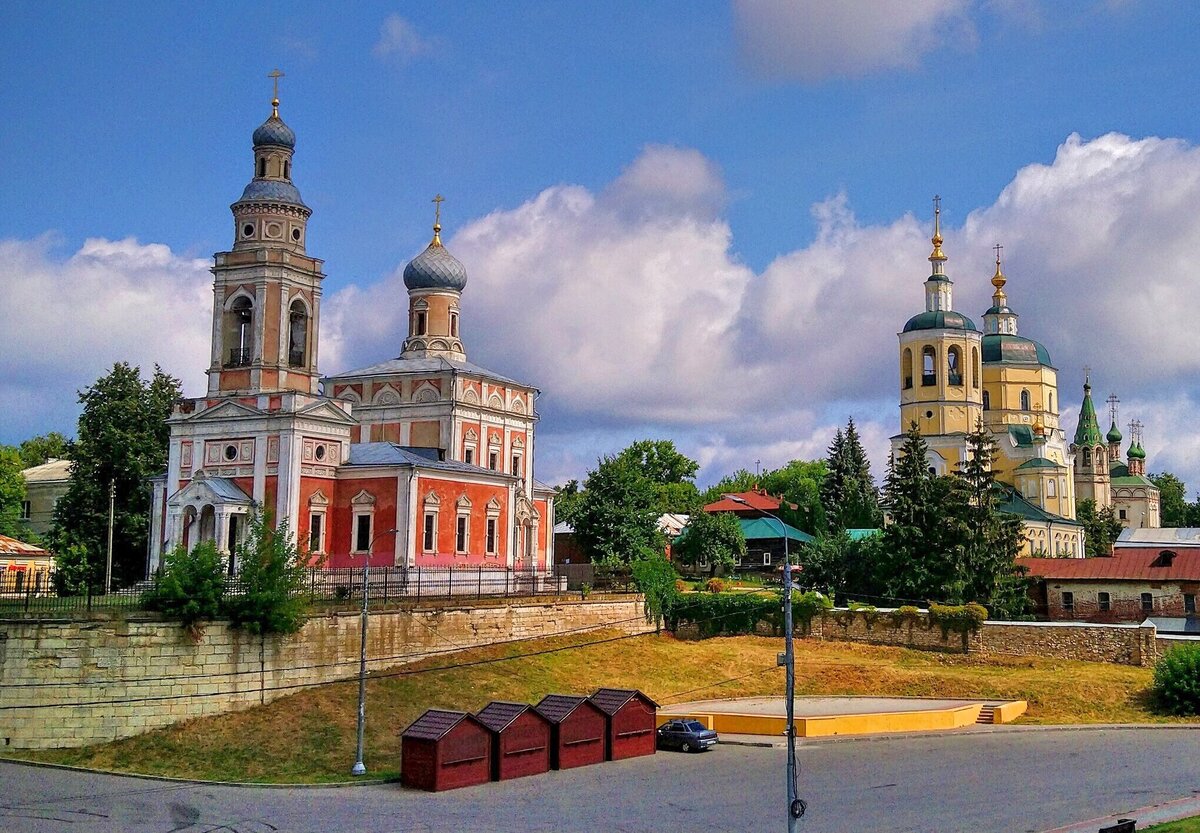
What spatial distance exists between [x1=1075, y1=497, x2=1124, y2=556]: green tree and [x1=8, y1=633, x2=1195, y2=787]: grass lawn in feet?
164

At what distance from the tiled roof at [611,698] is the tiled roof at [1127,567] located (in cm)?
2986

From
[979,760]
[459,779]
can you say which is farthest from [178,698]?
[979,760]

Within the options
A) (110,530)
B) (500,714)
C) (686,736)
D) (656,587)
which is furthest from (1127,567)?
(110,530)

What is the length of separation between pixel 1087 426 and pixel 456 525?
9258 centimetres

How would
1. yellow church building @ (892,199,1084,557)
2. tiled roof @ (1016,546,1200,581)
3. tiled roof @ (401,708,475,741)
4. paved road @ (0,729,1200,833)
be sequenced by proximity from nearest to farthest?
1. paved road @ (0,729,1200,833)
2. tiled roof @ (401,708,475,741)
3. tiled roof @ (1016,546,1200,581)
4. yellow church building @ (892,199,1084,557)

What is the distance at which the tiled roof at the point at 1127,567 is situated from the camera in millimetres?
56188

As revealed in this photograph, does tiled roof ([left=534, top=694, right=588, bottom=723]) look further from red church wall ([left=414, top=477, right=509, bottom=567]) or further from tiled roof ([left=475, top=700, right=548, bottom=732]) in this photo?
red church wall ([left=414, top=477, right=509, bottom=567])

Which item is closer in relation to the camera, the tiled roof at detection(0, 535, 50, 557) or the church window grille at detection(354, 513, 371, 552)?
the church window grille at detection(354, 513, 371, 552)

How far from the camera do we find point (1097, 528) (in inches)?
3954

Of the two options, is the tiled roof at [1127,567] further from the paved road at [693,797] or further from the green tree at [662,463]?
the green tree at [662,463]

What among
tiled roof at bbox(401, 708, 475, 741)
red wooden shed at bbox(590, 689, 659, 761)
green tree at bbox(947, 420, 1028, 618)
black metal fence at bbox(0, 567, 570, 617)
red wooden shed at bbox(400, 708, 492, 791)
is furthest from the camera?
green tree at bbox(947, 420, 1028, 618)

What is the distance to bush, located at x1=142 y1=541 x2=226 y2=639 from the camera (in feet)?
116

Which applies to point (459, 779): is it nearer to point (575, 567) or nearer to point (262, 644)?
point (262, 644)

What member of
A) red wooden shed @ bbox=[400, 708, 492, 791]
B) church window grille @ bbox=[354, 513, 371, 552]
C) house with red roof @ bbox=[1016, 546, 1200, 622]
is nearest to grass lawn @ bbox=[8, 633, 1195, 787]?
red wooden shed @ bbox=[400, 708, 492, 791]
